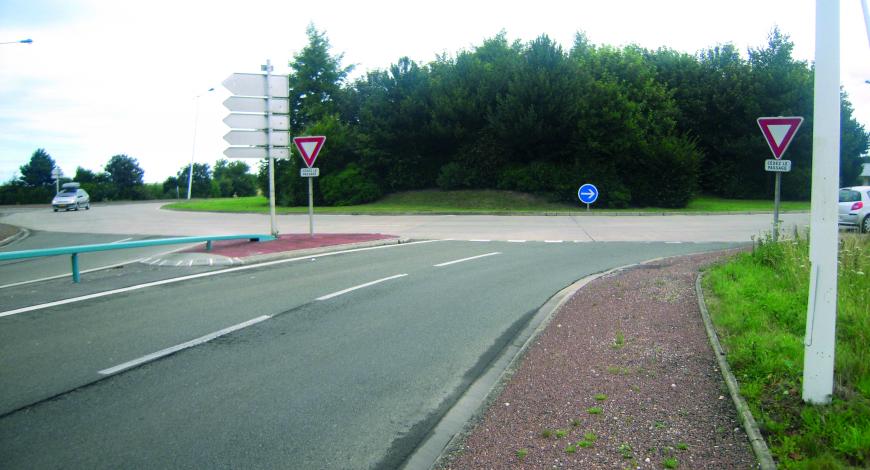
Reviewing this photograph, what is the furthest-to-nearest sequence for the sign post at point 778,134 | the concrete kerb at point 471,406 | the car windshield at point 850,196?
the car windshield at point 850,196
the sign post at point 778,134
the concrete kerb at point 471,406

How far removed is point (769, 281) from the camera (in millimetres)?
8539

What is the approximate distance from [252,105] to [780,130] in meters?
12.9

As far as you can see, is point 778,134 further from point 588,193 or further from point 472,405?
point 588,193

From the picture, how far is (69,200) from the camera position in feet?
144

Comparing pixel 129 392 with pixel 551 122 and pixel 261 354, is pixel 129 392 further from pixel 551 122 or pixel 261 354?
pixel 551 122

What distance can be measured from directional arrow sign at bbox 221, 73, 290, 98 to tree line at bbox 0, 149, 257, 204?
2066 inches

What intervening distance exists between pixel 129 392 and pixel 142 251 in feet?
46.1

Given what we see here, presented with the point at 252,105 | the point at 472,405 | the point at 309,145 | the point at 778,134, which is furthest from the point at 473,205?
the point at 472,405

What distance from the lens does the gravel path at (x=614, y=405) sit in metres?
3.69

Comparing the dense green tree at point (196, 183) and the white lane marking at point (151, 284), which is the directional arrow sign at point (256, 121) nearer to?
the white lane marking at point (151, 284)

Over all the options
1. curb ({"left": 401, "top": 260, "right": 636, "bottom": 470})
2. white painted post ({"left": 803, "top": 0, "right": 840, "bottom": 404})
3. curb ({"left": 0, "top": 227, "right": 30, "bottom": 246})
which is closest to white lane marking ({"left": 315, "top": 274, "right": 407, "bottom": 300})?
curb ({"left": 401, "top": 260, "right": 636, "bottom": 470})

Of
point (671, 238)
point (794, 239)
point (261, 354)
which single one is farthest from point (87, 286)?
point (671, 238)

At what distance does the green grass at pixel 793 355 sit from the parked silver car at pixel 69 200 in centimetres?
4633

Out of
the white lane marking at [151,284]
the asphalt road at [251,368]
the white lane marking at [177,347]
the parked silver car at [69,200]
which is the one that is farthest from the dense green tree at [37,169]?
the white lane marking at [177,347]
